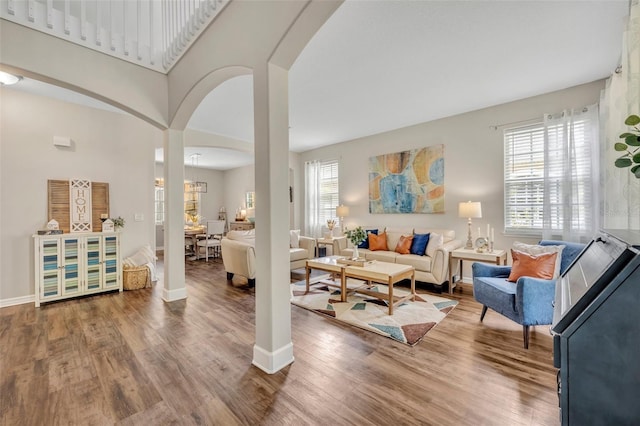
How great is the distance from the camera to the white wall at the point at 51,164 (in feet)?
12.0

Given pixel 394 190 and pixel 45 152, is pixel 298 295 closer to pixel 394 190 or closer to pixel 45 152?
pixel 394 190

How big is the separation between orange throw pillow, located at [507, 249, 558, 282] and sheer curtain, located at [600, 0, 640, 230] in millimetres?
637

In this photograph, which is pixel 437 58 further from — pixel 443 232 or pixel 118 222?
pixel 118 222

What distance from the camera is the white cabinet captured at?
3.63m

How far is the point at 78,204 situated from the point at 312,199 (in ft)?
14.9

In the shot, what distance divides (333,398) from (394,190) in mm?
4310

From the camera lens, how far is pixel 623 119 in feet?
7.51

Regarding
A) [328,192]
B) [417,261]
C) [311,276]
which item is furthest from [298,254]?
[328,192]

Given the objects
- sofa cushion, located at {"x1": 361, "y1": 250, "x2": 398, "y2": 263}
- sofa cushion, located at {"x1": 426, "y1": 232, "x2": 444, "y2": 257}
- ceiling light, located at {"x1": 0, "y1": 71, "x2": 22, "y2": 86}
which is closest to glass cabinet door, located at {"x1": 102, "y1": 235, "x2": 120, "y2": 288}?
ceiling light, located at {"x1": 0, "y1": 71, "x2": 22, "y2": 86}

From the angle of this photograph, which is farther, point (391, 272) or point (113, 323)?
point (391, 272)

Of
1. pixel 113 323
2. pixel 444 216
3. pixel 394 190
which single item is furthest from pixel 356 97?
pixel 113 323

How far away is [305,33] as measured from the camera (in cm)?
195

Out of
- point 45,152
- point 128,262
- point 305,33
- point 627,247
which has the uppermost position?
point 305,33

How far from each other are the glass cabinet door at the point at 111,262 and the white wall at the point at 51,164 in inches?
16.4
